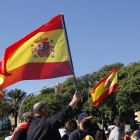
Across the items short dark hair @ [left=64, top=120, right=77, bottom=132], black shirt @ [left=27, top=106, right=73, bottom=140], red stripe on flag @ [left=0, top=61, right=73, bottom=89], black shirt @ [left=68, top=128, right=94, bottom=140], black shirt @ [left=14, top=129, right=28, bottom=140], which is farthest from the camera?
short dark hair @ [left=64, top=120, right=77, bottom=132]

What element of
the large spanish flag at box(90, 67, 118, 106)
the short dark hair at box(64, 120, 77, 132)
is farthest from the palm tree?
the short dark hair at box(64, 120, 77, 132)

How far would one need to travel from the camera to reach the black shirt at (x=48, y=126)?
355cm

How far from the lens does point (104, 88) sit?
13.7m

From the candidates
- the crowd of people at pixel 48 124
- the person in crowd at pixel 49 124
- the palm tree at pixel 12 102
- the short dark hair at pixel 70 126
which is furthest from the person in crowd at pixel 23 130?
the palm tree at pixel 12 102

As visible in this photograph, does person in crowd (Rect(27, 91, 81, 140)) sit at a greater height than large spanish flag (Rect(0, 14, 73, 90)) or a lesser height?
lesser

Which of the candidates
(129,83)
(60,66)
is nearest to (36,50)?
(60,66)

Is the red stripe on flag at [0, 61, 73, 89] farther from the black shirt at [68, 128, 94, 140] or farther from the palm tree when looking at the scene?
the palm tree

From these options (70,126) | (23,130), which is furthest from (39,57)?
(70,126)

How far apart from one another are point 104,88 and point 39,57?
836 cm

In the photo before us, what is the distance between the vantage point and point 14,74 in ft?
18.1

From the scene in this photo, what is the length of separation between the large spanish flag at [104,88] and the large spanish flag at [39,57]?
7.73 metres

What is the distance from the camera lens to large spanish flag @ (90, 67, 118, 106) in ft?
43.8

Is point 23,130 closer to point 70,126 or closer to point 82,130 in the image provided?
point 82,130

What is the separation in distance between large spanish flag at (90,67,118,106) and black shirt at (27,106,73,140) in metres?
9.60
